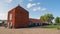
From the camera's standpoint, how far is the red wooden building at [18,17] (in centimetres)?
4891

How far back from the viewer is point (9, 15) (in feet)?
169

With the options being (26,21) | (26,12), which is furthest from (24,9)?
(26,21)

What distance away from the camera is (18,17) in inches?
1941

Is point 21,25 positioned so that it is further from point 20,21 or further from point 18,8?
point 18,8

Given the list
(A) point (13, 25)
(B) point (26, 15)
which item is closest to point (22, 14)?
(B) point (26, 15)

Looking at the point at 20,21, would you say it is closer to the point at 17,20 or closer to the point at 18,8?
the point at 17,20

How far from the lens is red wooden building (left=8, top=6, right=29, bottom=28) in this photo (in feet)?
160

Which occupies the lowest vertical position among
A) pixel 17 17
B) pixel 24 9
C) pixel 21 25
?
pixel 21 25

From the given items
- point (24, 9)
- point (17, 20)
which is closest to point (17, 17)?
point (17, 20)

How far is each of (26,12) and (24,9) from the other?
1636mm

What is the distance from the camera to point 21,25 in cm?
4991

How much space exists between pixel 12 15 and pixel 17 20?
2.78m

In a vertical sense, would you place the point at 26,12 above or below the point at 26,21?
above

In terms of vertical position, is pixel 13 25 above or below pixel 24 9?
below
